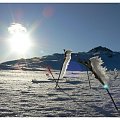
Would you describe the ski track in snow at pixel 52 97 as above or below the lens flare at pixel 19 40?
below

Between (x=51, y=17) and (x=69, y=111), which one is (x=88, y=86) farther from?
(x=51, y=17)

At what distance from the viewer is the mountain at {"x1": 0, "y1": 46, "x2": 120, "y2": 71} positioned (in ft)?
8.78

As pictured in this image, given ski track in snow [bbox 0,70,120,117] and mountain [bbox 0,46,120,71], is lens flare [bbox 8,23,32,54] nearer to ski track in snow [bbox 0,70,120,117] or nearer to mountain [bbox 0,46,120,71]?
mountain [bbox 0,46,120,71]

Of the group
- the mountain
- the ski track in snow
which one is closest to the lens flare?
the mountain

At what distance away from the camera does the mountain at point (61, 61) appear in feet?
8.78

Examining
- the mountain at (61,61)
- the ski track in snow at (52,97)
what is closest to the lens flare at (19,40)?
the mountain at (61,61)

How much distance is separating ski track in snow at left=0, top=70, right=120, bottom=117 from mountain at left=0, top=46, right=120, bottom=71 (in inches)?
2.2

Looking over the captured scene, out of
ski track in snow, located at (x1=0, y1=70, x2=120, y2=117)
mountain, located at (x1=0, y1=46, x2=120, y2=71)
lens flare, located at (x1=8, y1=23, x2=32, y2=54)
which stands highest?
lens flare, located at (x1=8, y1=23, x2=32, y2=54)

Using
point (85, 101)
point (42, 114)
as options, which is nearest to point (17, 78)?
point (42, 114)

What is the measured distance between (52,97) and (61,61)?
32 cm

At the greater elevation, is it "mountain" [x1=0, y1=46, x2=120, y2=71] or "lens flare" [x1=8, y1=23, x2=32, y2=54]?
"lens flare" [x1=8, y1=23, x2=32, y2=54]

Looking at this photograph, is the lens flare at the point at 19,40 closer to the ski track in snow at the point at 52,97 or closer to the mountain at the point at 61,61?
the mountain at the point at 61,61

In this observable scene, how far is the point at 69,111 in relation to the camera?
2.66 metres

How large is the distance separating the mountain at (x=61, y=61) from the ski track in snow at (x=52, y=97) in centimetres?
6
